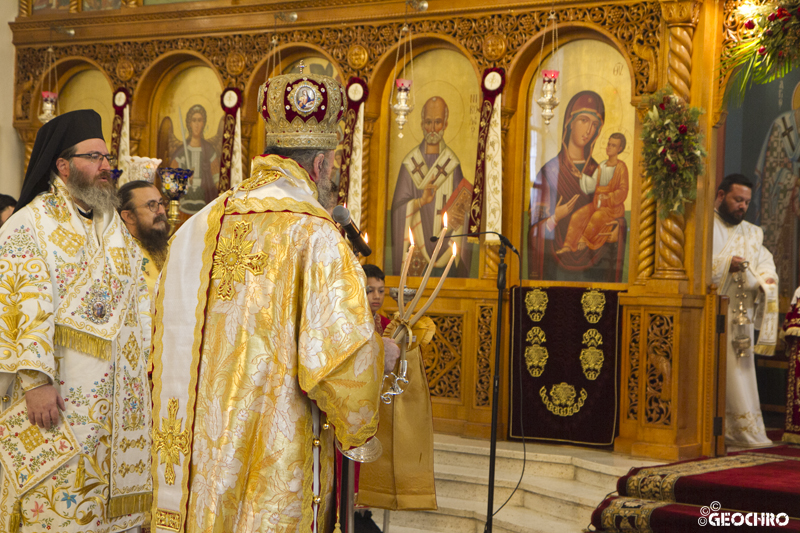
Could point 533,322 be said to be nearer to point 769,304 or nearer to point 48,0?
point 769,304

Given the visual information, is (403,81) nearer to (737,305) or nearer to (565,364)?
(565,364)

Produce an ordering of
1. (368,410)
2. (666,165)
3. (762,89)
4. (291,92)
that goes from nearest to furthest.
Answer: (368,410), (291,92), (666,165), (762,89)

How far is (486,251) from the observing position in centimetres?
761

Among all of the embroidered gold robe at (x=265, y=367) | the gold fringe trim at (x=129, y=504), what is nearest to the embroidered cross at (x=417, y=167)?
the gold fringe trim at (x=129, y=504)

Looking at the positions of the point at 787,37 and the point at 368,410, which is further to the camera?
the point at 787,37

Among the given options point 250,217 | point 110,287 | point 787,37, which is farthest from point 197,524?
point 787,37

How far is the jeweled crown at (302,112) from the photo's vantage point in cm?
266

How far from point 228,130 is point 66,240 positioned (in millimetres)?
5418

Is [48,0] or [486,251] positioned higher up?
[48,0]

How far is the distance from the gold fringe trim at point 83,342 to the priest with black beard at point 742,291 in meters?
5.49

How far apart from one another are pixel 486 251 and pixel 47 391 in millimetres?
4778

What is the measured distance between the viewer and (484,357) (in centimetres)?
744

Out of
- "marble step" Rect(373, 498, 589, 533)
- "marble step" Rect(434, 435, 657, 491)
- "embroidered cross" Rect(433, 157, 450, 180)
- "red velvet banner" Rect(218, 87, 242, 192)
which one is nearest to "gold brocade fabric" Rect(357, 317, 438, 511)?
"marble step" Rect(373, 498, 589, 533)

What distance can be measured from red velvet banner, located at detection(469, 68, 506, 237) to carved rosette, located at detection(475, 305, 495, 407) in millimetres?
748
